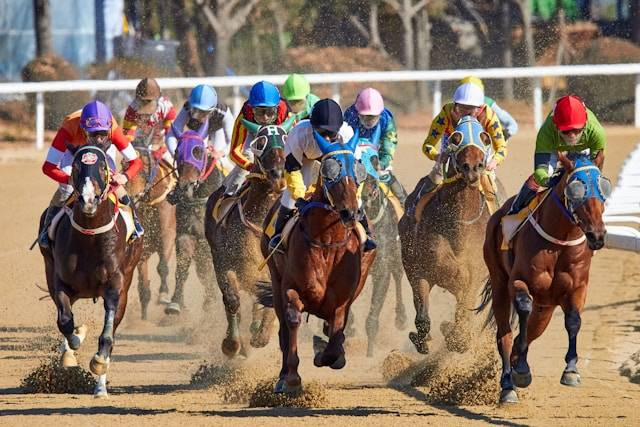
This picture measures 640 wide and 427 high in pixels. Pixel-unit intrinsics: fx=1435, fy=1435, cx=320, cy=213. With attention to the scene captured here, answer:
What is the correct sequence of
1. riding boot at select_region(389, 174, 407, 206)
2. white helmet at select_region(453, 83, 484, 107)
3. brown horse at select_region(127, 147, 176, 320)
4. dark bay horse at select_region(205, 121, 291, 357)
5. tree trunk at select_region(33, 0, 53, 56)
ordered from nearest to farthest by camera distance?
dark bay horse at select_region(205, 121, 291, 357) < white helmet at select_region(453, 83, 484, 107) < riding boot at select_region(389, 174, 407, 206) < brown horse at select_region(127, 147, 176, 320) < tree trunk at select_region(33, 0, 53, 56)

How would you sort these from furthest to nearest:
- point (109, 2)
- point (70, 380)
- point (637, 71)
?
point (109, 2) < point (637, 71) < point (70, 380)

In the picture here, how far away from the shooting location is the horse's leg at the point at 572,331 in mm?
7551

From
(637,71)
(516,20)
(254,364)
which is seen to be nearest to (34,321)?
(254,364)

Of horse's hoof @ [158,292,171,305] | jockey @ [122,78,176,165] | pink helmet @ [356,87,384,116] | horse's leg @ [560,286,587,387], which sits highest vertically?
pink helmet @ [356,87,384,116]

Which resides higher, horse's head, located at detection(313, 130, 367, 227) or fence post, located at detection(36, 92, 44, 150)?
horse's head, located at detection(313, 130, 367, 227)

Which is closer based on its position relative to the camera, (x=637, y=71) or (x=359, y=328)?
(x=359, y=328)

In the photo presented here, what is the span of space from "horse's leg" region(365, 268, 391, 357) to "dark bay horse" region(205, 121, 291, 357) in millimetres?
943

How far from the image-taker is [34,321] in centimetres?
1177

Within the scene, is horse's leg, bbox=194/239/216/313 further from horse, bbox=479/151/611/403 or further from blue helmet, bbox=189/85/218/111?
horse, bbox=479/151/611/403

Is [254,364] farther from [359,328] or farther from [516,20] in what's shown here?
[516,20]

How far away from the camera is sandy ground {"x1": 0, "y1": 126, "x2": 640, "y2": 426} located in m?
7.78

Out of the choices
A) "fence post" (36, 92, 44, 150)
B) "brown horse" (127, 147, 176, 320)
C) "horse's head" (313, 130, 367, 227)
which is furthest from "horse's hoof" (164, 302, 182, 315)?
"fence post" (36, 92, 44, 150)

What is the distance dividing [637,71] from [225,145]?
420 inches

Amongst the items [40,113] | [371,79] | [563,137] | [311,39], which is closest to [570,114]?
[563,137]
